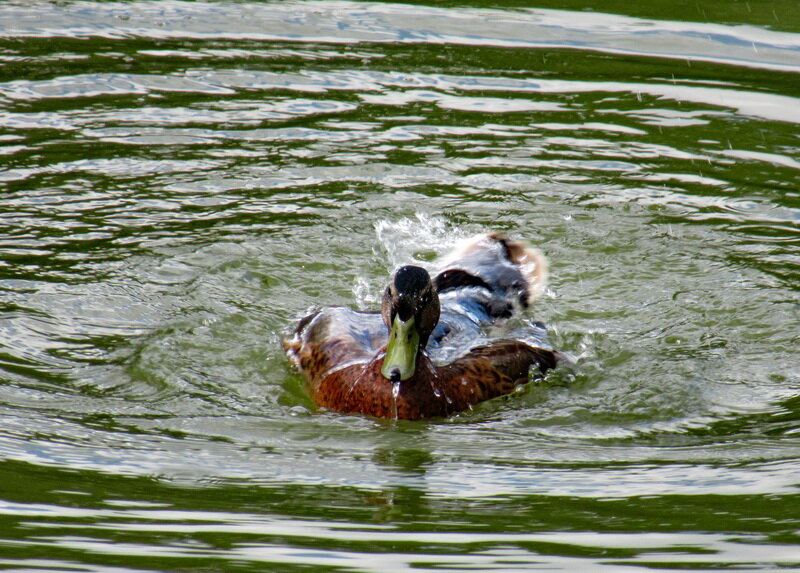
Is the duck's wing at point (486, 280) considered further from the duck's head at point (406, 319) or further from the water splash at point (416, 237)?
the duck's head at point (406, 319)

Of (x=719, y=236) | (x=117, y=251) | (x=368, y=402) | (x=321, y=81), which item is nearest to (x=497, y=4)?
(x=321, y=81)

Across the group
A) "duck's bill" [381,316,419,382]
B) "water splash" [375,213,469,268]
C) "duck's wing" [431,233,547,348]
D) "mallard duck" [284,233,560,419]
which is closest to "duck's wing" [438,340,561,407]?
"mallard duck" [284,233,560,419]

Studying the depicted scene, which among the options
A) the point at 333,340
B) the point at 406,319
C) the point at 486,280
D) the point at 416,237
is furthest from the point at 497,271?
the point at 406,319

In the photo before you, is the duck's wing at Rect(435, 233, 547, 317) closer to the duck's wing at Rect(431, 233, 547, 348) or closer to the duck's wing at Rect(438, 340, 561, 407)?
the duck's wing at Rect(431, 233, 547, 348)

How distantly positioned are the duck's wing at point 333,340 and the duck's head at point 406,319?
1.53ft

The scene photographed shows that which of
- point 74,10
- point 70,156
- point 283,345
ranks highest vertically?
point 74,10

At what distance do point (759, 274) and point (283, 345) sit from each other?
2.95 meters

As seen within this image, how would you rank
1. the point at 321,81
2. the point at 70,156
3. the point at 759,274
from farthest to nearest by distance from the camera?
the point at 321,81 < the point at 70,156 < the point at 759,274

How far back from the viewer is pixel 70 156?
340 inches

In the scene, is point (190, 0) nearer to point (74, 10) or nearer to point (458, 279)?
point (74, 10)

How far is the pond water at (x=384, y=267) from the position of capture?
3873mm

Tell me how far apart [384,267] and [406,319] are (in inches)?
86.7

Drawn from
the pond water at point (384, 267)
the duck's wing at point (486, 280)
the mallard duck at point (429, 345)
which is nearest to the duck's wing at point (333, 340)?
the mallard duck at point (429, 345)

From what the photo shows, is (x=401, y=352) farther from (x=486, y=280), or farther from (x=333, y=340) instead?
(x=486, y=280)
